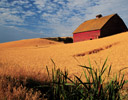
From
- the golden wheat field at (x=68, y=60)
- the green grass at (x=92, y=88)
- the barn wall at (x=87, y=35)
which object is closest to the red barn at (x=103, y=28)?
the barn wall at (x=87, y=35)

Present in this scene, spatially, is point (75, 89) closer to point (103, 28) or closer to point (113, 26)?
point (103, 28)

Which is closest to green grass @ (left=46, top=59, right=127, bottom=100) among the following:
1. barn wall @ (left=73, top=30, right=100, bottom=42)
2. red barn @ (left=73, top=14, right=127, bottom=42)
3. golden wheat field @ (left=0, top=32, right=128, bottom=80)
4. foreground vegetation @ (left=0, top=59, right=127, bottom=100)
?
foreground vegetation @ (left=0, top=59, right=127, bottom=100)

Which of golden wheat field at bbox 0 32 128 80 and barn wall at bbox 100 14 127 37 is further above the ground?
barn wall at bbox 100 14 127 37

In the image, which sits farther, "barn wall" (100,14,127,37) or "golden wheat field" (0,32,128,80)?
"barn wall" (100,14,127,37)

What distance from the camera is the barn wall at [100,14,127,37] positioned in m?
26.6

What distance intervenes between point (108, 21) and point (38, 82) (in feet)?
85.8

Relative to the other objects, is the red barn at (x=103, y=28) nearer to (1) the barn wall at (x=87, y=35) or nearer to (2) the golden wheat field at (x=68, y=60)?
(1) the barn wall at (x=87, y=35)

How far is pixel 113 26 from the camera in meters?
28.0

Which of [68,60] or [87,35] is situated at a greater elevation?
[87,35]

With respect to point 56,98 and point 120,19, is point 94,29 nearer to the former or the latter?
point 120,19

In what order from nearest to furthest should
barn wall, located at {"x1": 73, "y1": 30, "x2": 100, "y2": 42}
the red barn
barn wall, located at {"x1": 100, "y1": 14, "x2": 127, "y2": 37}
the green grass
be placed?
the green grass
the red barn
barn wall, located at {"x1": 100, "y1": 14, "x2": 127, "y2": 37}
barn wall, located at {"x1": 73, "y1": 30, "x2": 100, "y2": 42}

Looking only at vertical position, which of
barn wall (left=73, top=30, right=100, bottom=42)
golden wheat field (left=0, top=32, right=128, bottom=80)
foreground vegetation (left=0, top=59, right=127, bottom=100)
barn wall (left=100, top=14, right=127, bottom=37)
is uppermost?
barn wall (left=100, top=14, right=127, bottom=37)

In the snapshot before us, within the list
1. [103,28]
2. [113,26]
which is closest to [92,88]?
[103,28]

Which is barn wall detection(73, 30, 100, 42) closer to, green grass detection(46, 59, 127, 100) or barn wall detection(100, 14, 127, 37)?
barn wall detection(100, 14, 127, 37)
